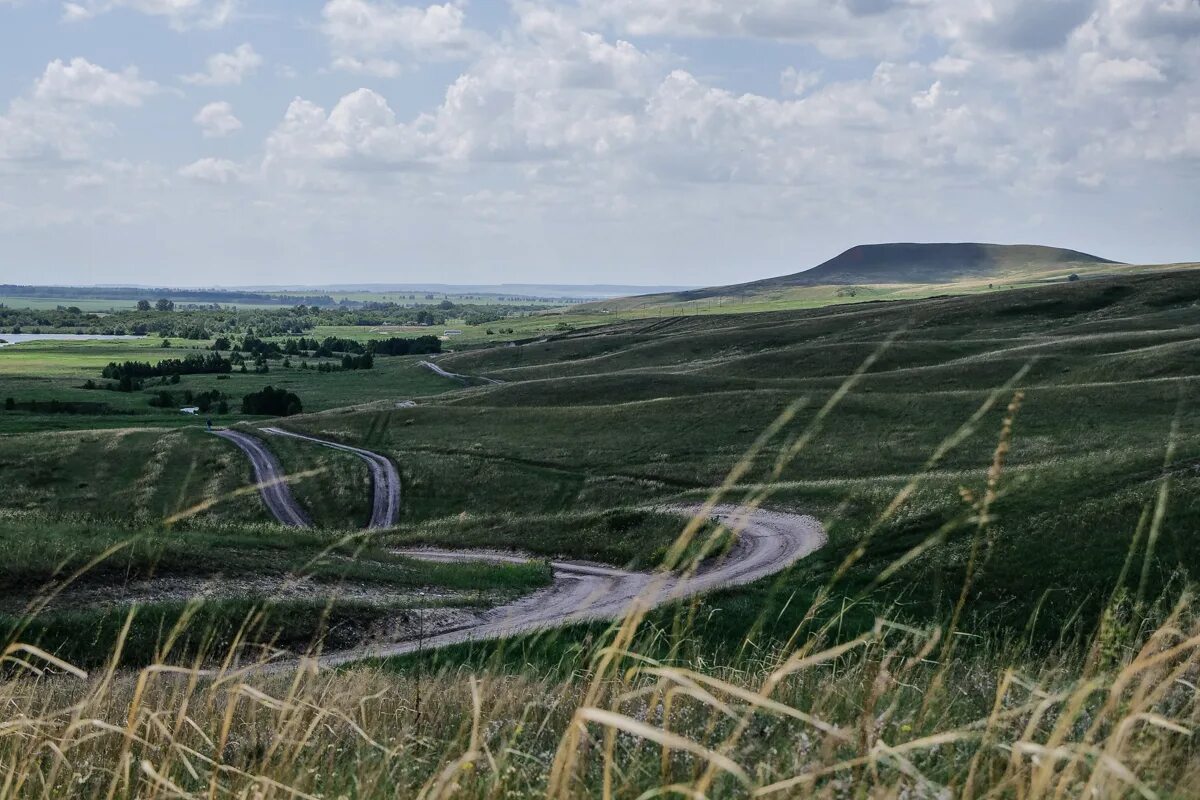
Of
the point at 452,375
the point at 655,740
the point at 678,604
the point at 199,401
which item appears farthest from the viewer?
the point at 452,375

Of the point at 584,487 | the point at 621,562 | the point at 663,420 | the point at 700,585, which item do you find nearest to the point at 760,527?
the point at 621,562

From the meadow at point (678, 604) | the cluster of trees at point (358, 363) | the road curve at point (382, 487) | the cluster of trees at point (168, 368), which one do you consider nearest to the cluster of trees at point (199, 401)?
Result: the meadow at point (678, 604)

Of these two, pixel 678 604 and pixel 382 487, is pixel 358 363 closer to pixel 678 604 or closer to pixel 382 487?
pixel 382 487

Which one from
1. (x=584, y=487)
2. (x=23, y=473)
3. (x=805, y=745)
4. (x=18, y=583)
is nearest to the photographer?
(x=805, y=745)

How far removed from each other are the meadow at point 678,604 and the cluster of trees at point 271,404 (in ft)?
37.7

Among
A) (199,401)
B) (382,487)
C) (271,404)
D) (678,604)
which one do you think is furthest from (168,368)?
(678,604)

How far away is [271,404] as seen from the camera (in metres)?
125

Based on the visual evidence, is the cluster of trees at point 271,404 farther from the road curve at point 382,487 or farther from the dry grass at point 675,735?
the dry grass at point 675,735

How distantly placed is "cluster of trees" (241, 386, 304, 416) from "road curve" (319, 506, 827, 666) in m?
77.7

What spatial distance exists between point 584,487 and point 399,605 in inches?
1480

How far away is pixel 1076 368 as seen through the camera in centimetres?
8850

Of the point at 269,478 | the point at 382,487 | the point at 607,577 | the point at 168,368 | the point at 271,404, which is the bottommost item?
the point at 382,487

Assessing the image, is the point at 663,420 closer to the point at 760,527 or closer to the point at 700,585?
the point at 760,527

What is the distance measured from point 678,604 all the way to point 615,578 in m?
32.5
